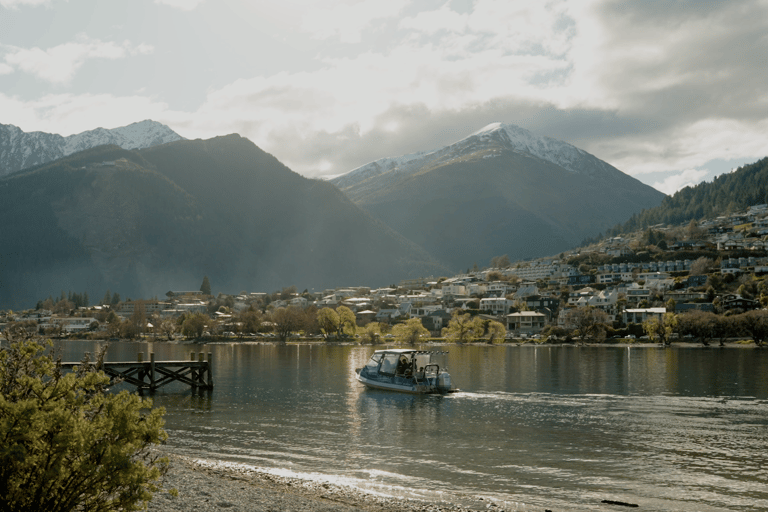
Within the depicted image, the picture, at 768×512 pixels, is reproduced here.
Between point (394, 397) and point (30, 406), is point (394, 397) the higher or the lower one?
the lower one

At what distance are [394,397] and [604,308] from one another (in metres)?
129

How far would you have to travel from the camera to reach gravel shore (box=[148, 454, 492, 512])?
1991 centimetres

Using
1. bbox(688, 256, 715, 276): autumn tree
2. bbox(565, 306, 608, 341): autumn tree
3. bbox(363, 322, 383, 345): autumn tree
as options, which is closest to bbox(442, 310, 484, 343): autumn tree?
bbox(363, 322, 383, 345): autumn tree

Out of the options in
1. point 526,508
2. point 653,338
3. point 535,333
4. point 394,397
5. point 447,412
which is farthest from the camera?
point 535,333

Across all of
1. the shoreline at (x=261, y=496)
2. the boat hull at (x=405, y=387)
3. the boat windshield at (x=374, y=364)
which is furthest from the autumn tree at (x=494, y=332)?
the shoreline at (x=261, y=496)

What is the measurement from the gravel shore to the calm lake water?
4.43 feet

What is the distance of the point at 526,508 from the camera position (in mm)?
21484

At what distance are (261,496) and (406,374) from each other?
35.9m

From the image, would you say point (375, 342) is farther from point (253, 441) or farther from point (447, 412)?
point (253, 441)

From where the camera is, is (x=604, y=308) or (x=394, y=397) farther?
(x=604, y=308)

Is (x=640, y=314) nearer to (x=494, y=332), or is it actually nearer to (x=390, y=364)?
(x=494, y=332)

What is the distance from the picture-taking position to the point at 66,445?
38.0 ft

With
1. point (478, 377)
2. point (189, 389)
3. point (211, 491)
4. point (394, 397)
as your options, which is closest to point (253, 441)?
point (211, 491)

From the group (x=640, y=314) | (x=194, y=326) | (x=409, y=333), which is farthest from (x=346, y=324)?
(x=640, y=314)
